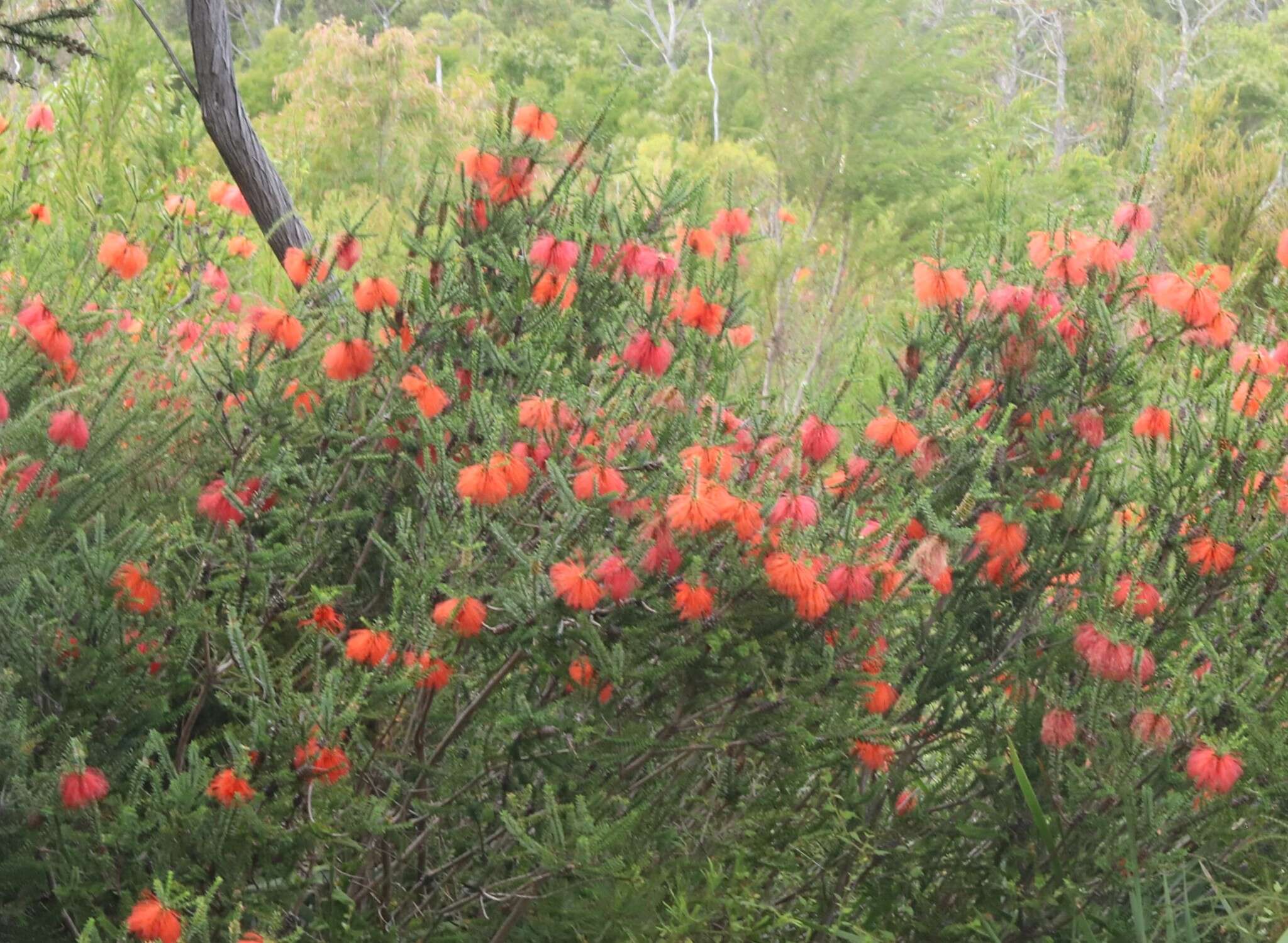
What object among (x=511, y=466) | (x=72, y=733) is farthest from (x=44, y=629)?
(x=511, y=466)

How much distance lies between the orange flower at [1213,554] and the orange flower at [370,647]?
157 centimetres

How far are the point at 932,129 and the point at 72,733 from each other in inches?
495

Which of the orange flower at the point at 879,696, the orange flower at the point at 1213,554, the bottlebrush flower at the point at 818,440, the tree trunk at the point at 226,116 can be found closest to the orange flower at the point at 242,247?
the tree trunk at the point at 226,116

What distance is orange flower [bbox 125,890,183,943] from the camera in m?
1.83

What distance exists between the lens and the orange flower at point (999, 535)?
8.57ft

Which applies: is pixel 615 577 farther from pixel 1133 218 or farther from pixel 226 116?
pixel 226 116

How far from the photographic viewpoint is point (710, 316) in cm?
291

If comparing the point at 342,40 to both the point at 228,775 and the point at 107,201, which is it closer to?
the point at 107,201

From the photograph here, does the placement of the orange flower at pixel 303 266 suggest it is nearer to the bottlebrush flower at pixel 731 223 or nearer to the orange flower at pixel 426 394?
the orange flower at pixel 426 394

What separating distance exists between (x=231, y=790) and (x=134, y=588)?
466mm

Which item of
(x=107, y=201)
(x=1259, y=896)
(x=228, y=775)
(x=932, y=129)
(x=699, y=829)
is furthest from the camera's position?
(x=932, y=129)

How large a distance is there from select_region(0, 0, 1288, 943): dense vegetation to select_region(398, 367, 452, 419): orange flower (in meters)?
0.01

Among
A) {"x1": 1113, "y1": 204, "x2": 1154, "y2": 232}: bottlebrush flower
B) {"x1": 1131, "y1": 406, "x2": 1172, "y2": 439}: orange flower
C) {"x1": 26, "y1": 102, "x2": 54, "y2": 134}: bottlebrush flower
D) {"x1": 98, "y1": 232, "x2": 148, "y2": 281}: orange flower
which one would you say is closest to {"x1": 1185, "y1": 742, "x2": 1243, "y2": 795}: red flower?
{"x1": 1131, "y1": 406, "x2": 1172, "y2": 439}: orange flower

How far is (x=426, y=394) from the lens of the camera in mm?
2557
